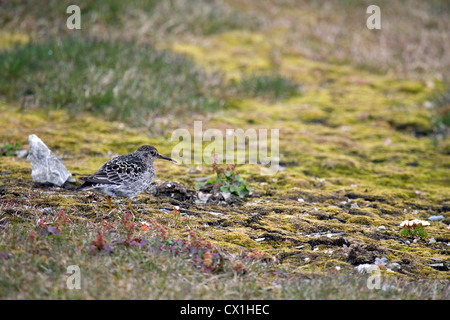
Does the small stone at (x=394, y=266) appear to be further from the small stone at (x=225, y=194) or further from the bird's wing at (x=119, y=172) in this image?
the bird's wing at (x=119, y=172)

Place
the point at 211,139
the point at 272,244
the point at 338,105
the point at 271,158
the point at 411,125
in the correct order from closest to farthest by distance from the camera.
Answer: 1. the point at 272,244
2. the point at 271,158
3. the point at 211,139
4. the point at 411,125
5. the point at 338,105

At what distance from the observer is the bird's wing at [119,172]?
7375 millimetres

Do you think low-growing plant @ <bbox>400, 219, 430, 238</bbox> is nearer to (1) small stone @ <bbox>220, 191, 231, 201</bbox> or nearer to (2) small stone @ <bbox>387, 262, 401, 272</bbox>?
(2) small stone @ <bbox>387, 262, 401, 272</bbox>

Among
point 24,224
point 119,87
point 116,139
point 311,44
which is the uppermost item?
point 311,44

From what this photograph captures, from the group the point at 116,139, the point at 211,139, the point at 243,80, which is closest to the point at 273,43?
the point at 243,80

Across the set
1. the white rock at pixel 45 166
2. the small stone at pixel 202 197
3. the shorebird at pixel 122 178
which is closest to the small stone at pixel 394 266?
the small stone at pixel 202 197

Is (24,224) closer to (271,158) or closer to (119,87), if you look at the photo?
(271,158)

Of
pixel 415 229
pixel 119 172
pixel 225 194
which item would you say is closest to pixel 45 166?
pixel 119 172

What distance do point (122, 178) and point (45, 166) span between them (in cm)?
201

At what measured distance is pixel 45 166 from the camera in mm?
8602

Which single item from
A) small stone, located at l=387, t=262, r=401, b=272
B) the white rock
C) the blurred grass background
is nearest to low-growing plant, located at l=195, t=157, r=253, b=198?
the white rock

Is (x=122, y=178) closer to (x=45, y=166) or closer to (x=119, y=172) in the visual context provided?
(x=119, y=172)
